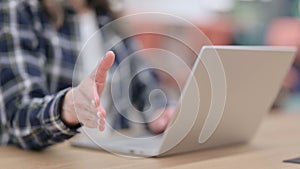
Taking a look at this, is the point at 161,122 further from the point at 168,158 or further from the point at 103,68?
the point at 103,68

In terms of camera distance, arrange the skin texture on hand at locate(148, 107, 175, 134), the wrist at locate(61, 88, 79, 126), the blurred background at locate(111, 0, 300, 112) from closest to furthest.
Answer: the wrist at locate(61, 88, 79, 126) → the skin texture on hand at locate(148, 107, 175, 134) → the blurred background at locate(111, 0, 300, 112)

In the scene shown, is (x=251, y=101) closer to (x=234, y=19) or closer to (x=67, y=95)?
(x=67, y=95)

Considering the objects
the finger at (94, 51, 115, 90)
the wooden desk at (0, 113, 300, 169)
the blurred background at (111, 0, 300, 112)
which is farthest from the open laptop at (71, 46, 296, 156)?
the blurred background at (111, 0, 300, 112)

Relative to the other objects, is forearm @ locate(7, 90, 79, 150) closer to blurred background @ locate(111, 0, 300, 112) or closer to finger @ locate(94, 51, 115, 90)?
finger @ locate(94, 51, 115, 90)

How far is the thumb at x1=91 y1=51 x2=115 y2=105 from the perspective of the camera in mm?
799

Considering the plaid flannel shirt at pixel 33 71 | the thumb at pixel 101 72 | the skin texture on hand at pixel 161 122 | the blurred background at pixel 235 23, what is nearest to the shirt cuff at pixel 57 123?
the plaid flannel shirt at pixel 33 71

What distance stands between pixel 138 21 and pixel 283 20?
774 millimetres

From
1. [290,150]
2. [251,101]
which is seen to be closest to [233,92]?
[251,101]

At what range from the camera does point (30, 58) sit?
3.90ft

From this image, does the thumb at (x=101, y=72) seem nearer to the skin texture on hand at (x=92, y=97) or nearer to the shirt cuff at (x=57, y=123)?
the skin texture on hand at (x=92, y=97)

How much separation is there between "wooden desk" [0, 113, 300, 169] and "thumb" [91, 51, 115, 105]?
4.9 inches

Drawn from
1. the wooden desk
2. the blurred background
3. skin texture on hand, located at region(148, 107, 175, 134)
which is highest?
the blurred background

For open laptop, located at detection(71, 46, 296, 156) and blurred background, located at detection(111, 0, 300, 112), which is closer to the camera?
open laptop, located at detection(71, 46, 296, 156)

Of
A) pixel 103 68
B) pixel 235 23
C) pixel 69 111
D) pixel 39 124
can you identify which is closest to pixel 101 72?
pixel 103 68
